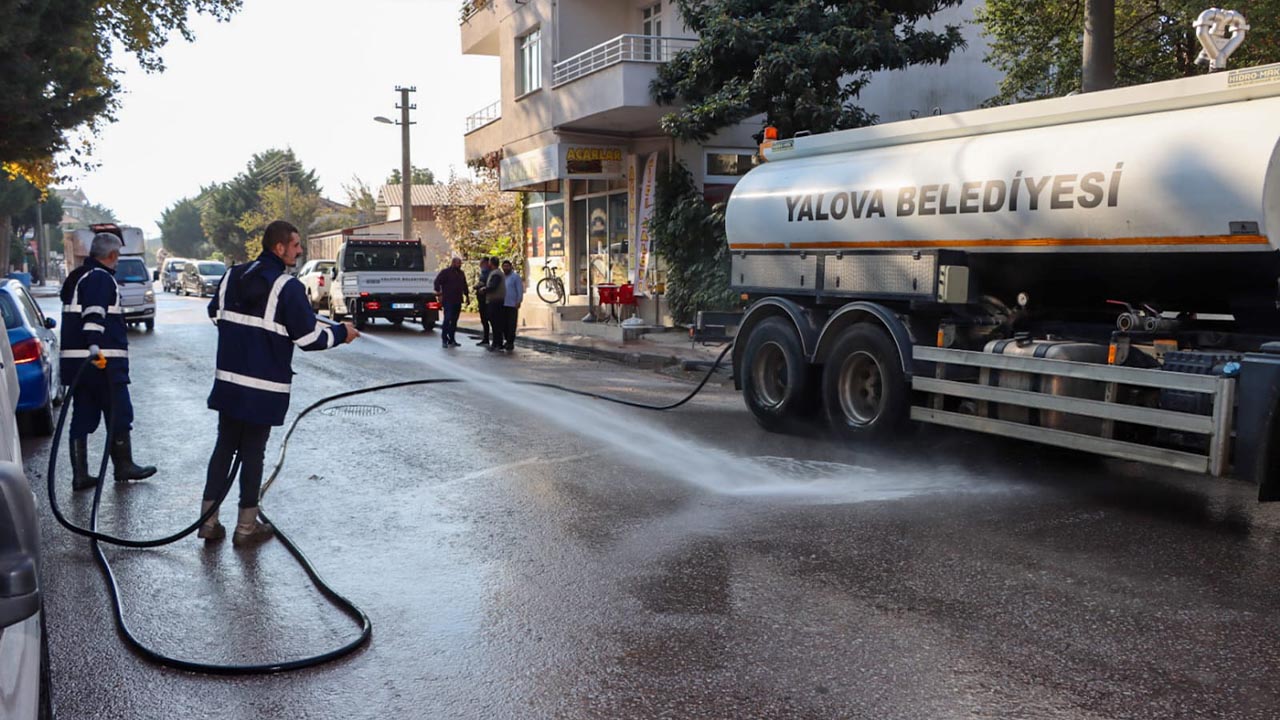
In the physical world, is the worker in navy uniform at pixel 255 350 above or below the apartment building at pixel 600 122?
below

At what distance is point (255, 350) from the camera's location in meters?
6.27

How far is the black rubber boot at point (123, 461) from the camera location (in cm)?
804

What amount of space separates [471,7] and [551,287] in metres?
9.01

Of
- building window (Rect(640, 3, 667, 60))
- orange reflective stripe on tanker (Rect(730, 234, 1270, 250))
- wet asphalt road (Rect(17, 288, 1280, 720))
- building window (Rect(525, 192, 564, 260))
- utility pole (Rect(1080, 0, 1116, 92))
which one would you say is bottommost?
wet asphalt road (Rect(17, 288, 1280, 720))

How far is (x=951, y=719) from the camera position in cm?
388

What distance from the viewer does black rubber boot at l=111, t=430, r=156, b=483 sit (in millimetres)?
8039

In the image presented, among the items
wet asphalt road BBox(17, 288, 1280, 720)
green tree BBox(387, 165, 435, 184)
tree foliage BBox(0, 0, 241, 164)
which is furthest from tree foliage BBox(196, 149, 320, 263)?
wet asphalt road BBox(17, 288, 1280, 720)

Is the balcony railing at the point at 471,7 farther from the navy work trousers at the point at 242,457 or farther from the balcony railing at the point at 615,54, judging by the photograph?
the navy work trousers at the point at 242,457

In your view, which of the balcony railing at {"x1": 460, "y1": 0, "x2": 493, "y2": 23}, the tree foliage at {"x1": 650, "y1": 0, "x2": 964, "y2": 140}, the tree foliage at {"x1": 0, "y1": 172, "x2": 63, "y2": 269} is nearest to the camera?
the tree foliage at {"x1": 650, "y1": 0, "x2": 964, "y2": 140}

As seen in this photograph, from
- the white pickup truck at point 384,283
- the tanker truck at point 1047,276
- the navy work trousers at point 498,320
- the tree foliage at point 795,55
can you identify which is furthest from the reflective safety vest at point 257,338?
the white pickup truck at point 384,283

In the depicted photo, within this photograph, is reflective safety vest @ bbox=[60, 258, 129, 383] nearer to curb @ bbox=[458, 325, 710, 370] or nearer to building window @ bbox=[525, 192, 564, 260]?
curb @ bbox=[458, 325, 710, 370]

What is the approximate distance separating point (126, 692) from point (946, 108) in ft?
71.1

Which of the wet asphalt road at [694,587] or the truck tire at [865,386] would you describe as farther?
the truck tire at [865,386]

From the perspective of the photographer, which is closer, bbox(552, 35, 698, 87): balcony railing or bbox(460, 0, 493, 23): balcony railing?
bbox(552, 35, 698, 87): balcony railing
